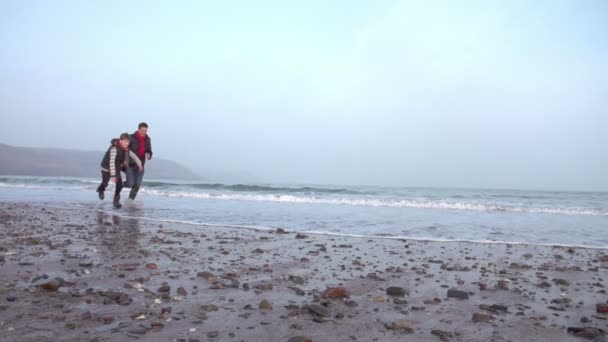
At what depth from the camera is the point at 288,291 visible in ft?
12.4

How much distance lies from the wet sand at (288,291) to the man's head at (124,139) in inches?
202

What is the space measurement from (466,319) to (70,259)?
13.9 feet

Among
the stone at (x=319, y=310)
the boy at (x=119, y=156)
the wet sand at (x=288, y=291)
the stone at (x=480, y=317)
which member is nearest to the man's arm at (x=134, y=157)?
the boy at (x=119, y=156)

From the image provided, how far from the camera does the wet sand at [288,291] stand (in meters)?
2.73

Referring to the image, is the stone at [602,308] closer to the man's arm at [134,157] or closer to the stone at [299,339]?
the stone at [299,339]

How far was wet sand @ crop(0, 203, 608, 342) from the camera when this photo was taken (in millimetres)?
2729

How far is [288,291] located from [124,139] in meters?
9.50

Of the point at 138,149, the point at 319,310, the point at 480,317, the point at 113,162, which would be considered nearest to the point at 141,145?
the point at 138,149

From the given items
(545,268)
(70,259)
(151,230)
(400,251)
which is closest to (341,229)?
(400,251)

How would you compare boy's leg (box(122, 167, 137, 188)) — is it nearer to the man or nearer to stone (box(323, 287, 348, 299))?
the man

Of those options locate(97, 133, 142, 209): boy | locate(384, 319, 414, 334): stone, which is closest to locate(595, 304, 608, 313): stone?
locate(384, 319, 414, 334): stone

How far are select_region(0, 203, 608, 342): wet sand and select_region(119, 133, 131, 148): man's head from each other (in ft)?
16.9

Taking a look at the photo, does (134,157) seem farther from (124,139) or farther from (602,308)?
(602,308)

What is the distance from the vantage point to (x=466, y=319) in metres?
3.08
